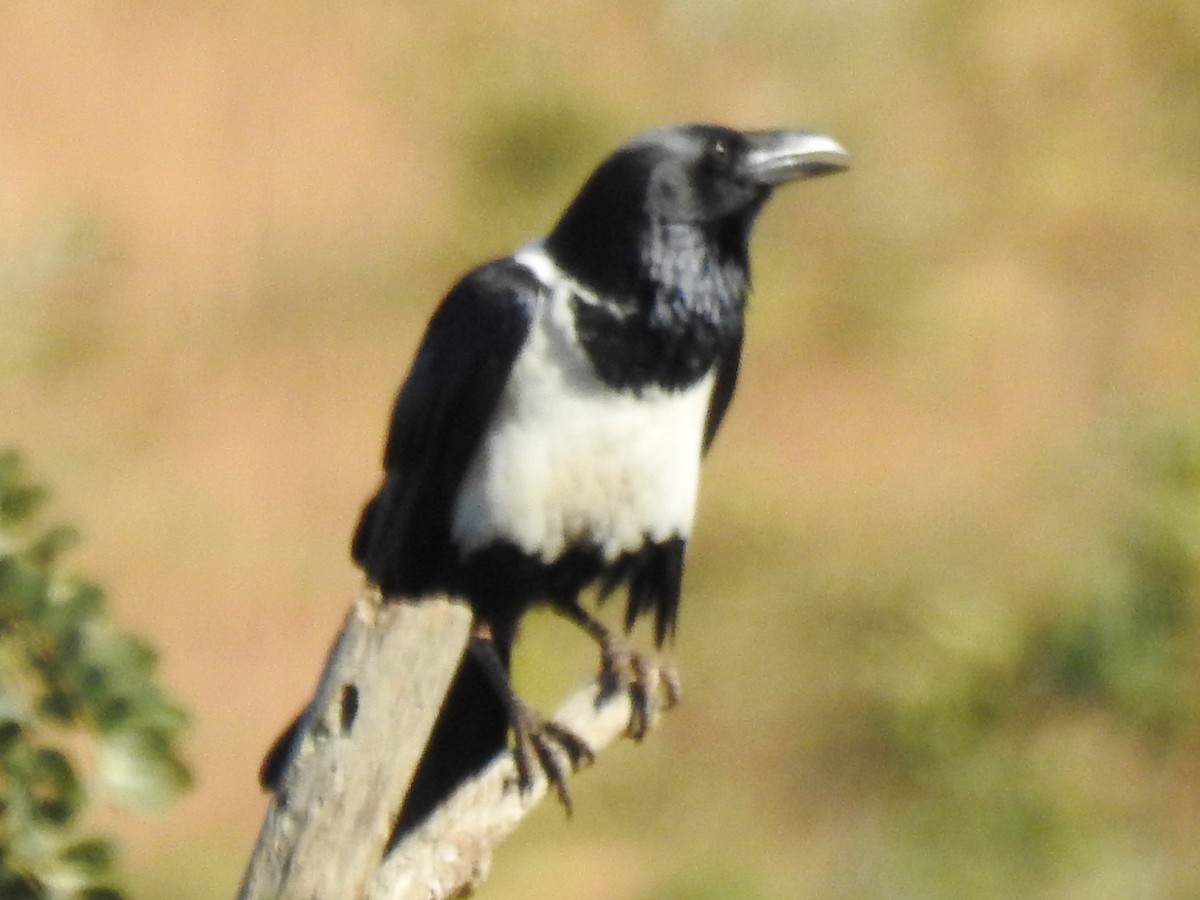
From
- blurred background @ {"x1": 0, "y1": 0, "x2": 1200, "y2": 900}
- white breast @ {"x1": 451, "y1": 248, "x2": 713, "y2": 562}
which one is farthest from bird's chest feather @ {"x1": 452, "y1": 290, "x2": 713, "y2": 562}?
blurred background @ {"x1": 0, "y1": 0, "x2": 1200, "y2": 900}

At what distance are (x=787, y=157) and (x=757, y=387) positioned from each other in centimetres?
456

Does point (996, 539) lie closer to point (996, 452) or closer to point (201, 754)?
point (996, 452)

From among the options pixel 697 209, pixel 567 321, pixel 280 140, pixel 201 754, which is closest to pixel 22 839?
pixel 567 321

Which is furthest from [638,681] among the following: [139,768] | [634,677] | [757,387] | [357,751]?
[757,387]

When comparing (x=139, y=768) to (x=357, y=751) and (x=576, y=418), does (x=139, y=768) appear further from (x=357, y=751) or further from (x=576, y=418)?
(x=576, y=418)

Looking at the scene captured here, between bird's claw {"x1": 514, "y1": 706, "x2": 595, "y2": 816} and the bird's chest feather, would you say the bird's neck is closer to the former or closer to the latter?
the bird's chest feather

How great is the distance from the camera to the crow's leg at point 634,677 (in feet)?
13.1

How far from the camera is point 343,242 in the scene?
892cm

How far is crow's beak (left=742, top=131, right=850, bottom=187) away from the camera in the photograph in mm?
4168

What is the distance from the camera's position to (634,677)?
4.08 metres

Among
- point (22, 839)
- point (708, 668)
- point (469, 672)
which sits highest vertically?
point (22, 839)

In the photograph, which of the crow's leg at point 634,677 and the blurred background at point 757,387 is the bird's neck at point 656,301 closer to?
the crow's leg at point 634,677

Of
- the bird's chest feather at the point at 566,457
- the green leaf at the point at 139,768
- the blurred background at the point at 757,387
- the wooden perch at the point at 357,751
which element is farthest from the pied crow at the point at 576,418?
the blurred background at the point at 757,387

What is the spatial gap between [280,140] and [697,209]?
553cm
